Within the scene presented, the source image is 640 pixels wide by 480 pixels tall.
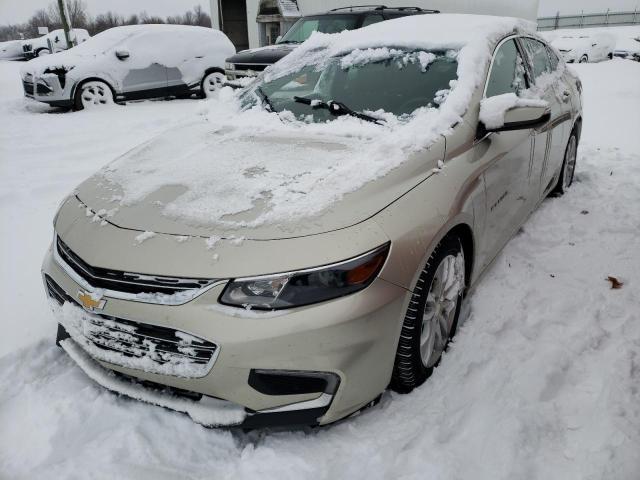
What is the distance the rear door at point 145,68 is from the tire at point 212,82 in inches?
30.6

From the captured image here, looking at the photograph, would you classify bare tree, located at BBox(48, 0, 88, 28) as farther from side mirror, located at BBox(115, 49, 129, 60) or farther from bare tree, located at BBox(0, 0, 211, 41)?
side mirror, located at BBox(115, 49, 129, 60)

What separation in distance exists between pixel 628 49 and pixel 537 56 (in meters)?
21.0

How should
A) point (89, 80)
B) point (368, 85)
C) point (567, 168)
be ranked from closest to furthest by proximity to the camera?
point (368, 85) < point (567, 168) < point (89, 80)

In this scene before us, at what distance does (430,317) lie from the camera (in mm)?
2139

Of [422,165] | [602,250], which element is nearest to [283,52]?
[602,250]

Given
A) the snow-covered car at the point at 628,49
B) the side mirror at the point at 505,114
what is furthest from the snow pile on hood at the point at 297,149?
the snow-covered car at the point at 628,49

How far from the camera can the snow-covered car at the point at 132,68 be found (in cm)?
854

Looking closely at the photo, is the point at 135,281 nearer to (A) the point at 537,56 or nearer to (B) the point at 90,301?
(B) the point at 90,301

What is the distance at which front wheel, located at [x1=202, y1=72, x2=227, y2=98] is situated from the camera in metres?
9.76

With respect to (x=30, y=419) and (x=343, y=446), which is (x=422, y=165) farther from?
(x=30, y=419)

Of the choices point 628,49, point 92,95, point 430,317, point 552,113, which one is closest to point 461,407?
point 430,317

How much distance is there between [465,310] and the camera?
9.05 ft

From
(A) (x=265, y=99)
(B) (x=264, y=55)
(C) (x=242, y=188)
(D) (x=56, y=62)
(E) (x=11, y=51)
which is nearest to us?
(C) (x=242, y=188)

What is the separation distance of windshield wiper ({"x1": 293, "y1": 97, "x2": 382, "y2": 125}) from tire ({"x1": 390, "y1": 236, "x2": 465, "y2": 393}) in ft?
2.66
